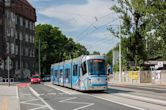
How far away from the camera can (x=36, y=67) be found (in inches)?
4909

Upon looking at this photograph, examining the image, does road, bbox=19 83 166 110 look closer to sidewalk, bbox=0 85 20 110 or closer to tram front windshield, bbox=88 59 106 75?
sidewalk, bbox=0 85 20 110

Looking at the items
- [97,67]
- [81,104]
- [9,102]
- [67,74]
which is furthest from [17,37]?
[81,104]

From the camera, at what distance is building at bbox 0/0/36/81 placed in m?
96.7

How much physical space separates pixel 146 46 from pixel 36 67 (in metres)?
53.1

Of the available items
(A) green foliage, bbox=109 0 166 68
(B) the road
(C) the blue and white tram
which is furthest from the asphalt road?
(A) green foliage, bbox=109 0 166 68

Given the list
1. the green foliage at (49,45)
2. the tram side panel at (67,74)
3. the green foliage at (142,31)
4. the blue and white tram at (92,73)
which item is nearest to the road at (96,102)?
the blue and white tram at (92,73)

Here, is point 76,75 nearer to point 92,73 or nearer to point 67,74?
point 92,73

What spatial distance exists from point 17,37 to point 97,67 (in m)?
71.0

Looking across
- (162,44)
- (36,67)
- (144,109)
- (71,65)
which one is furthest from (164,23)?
(36,67)

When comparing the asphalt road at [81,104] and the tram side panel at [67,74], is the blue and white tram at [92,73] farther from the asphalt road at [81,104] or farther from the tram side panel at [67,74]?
the tram side panel at [67,74]

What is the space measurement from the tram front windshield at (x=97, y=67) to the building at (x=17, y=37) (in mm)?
54671

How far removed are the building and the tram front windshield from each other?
54.7 metres

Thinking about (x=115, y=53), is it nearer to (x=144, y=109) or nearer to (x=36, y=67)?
(x=36, y=67)

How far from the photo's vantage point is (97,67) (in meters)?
36.7
